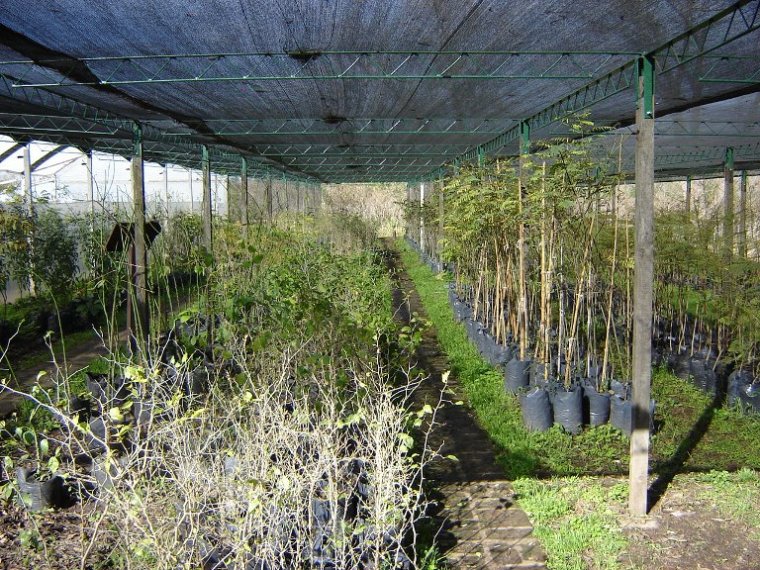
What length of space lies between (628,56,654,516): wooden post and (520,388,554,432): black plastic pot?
3.92 ft

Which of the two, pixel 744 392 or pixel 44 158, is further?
pixel 44 158

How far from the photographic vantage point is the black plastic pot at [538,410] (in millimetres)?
4793

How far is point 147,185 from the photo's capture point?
15266mm

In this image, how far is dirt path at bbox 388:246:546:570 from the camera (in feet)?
10.4

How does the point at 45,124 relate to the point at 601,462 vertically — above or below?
above

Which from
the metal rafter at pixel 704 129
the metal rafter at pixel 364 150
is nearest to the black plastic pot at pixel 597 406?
the metal rafter at pixel 704 129

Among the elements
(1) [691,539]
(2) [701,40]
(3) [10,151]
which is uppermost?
(3) [10,151]

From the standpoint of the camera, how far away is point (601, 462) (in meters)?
4.35

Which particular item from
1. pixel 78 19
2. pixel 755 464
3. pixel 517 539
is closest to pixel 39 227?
pixel 78 19

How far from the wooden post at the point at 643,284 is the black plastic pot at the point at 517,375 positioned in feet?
6.55

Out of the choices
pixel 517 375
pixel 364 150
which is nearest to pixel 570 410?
pixel 517 375

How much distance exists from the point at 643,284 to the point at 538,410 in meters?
1.53

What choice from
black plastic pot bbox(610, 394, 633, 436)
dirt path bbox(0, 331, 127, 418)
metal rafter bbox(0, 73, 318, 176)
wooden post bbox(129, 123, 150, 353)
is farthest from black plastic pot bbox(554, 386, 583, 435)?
metal rafter bbox(0, 73, 318, 176)

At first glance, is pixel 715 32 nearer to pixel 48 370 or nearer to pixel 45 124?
pixel 48 370
